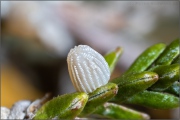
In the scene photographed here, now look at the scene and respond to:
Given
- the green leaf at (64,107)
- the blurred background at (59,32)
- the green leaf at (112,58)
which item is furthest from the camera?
the blurred background at (59,32)

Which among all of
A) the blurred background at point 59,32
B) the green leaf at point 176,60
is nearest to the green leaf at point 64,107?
the green leaf at point 176,60

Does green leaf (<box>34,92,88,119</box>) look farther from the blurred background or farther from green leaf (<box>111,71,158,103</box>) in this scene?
the blurred background

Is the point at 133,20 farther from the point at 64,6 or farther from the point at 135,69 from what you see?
the point at 135,69

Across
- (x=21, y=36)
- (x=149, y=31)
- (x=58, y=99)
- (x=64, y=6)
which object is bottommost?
(x=58, y=99)

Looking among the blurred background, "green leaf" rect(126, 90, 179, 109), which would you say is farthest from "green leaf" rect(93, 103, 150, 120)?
the blurred background

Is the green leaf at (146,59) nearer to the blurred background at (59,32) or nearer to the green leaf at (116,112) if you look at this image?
the green leaf at (116,112)

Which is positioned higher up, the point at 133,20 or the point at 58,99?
the point at 133,20

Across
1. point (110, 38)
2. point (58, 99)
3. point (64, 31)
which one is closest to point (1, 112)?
point (58, 99)
